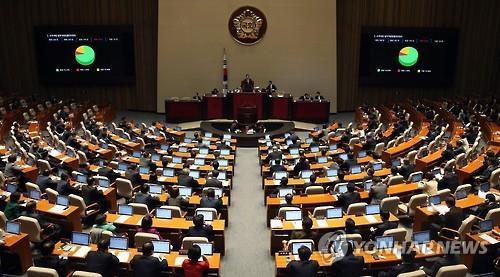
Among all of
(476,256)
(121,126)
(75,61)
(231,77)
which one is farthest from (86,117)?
(476,256)

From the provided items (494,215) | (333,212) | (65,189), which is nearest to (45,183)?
(65,189)

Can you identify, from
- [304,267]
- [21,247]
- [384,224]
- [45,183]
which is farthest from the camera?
[45,183]

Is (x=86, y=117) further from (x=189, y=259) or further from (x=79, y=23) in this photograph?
(x=189, y=259)

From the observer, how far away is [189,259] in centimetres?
737

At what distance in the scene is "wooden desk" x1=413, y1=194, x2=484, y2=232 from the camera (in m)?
9.88

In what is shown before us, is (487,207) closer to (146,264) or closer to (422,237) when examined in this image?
(422,237)

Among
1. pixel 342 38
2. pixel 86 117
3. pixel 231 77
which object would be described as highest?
pixel 342 38

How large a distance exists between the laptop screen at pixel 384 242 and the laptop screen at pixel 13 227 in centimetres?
650

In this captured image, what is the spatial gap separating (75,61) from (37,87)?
2.86m

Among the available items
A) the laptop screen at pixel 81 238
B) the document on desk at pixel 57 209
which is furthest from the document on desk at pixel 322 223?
the document on desk at pixel 57 209

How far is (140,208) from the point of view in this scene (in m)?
9.73

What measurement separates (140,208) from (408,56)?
19.5m

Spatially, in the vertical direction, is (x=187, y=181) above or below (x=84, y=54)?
below

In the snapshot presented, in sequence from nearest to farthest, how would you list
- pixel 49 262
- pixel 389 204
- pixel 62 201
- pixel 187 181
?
pixel 49 262, pixel 389 204, pixel 62 201, pixel 187 181
